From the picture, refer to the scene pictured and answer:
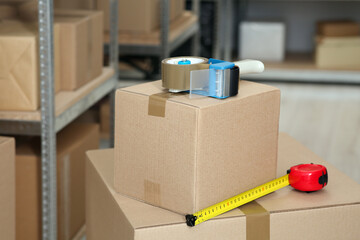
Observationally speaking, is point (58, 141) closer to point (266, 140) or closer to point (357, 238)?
point (266, 140)

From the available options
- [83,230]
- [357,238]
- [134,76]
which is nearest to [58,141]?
[83,230]

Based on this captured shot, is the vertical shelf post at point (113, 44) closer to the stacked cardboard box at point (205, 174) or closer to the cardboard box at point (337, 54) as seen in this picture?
the stacked cardboard box at point (205, 174)

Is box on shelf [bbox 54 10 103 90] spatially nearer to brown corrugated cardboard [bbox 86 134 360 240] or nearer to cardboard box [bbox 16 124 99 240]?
cardboard box [bbox 16 124 99 240]

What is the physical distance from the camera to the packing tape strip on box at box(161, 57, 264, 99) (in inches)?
44.9

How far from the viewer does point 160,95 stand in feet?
3.80

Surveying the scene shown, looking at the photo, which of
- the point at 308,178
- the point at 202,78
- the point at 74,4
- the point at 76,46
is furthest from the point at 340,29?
the point at 202,78

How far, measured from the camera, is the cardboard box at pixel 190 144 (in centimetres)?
111

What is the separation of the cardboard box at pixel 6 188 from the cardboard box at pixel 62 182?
0.25 meters

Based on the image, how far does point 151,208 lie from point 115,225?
0.09 meters

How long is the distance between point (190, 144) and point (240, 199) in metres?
0.17

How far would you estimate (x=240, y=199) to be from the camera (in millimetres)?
1190

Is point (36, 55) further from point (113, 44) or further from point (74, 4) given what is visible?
point (74, 4)

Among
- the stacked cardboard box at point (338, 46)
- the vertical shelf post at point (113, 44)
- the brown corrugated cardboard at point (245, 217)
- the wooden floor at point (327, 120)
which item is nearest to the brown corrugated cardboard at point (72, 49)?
the vertical shelf post at point (113, 44)

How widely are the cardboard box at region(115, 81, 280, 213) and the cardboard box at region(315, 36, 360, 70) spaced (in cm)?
304
